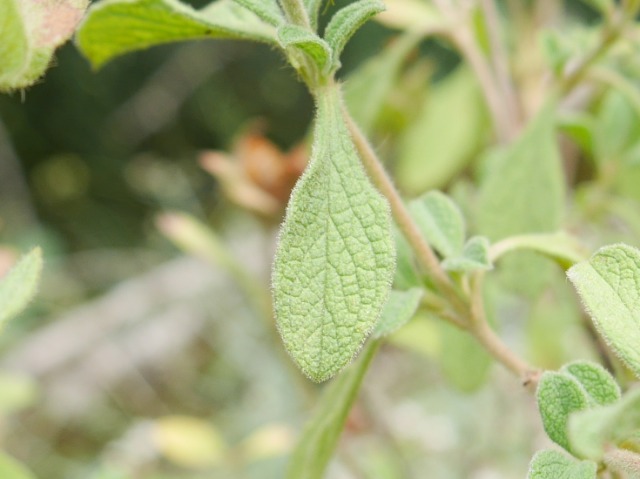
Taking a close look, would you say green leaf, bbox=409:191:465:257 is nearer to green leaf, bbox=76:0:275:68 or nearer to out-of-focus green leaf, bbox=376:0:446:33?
green leaf, bbox=76:0:275:68

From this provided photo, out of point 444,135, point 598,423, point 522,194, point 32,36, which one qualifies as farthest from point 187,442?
point 598,423

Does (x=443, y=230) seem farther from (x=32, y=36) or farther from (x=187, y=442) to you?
(x=187, y=442)

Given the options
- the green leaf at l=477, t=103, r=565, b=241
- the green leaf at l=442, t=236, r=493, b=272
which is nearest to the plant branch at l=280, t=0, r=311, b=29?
the green leaf at l=442, t=236, r=493, b=272

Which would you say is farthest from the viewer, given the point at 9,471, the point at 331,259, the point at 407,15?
the point at 407,15

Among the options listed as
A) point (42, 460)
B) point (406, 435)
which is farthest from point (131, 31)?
point (42, 460)

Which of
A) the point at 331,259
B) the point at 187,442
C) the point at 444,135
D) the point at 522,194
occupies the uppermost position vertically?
the point at 331,259

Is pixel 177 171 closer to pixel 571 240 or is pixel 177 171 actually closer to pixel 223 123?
pixel 223 123
